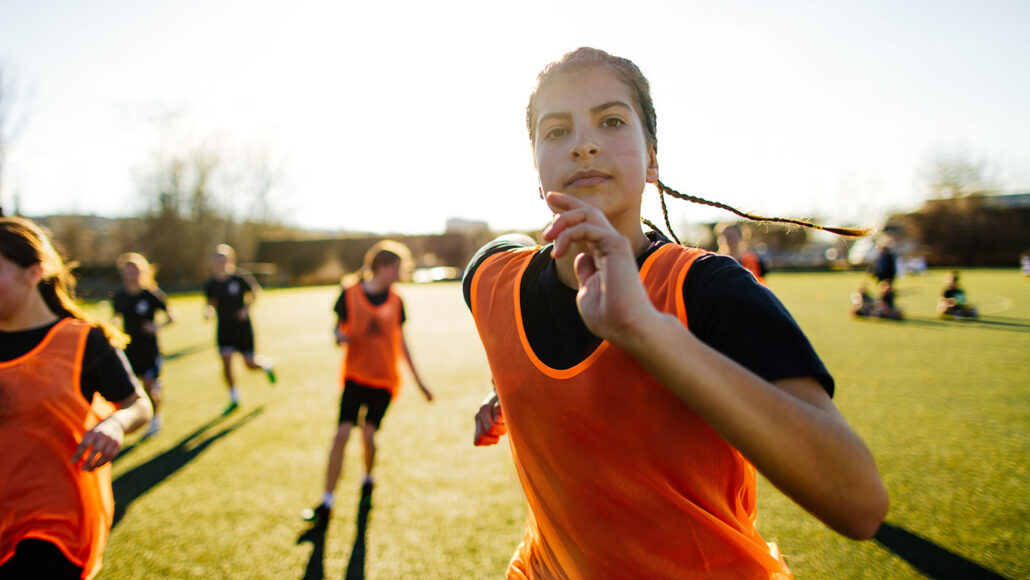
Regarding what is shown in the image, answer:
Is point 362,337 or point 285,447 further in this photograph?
point 285,447

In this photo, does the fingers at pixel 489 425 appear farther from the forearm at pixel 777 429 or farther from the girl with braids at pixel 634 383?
the forearm at pixel 777 429

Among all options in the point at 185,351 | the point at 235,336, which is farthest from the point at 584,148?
the point at 185,351

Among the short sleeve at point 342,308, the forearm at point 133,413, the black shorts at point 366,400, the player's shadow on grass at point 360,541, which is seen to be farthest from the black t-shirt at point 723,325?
the short sleeve at point 342,308

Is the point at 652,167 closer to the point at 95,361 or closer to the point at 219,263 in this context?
the point at 95,361

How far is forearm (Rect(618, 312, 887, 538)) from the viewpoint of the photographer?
2.67 feet

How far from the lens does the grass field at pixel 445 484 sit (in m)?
3.79

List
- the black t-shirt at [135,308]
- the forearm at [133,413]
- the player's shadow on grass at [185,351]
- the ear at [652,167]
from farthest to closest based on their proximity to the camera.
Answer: the player's shadow on grass at [185,351] < the black t-shirt at [135,308] < the forearm at [133,413] < the ear at [652,167]

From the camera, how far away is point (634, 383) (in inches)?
44.7

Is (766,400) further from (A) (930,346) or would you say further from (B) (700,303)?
(A) (930,346)

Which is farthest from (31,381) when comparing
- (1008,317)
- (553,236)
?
(1008,317)

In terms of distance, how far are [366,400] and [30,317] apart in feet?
9.63

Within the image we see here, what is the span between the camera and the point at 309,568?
12.5 feet

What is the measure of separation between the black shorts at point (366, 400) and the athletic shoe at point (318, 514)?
2.74 feet

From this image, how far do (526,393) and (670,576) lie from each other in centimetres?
54
